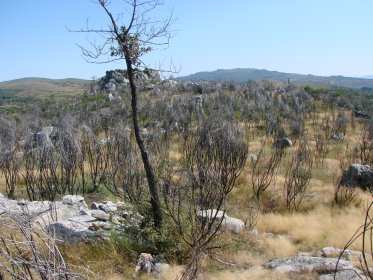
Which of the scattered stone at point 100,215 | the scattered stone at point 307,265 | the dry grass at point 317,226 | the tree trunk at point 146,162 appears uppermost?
the tree trunk at point 146,162

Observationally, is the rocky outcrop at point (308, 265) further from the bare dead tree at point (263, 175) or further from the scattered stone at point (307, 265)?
the bare dead tree at point (263, 175)

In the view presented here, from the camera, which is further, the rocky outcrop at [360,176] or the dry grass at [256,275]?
the rocky outcrop at [360,176]

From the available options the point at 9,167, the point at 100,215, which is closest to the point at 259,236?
the point at 100,215

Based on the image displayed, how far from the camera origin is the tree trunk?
278 inches

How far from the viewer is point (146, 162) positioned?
7305 millimetres

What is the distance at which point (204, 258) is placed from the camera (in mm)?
7254

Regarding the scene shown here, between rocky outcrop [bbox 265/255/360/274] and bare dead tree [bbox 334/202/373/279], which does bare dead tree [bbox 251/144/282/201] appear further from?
rocky outcrop [bbox 265/255/360/274]

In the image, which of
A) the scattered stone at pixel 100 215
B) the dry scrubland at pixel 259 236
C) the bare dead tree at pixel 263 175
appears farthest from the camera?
the bare dead tree at pixel 263 175

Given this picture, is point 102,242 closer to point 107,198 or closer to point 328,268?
point 328,268

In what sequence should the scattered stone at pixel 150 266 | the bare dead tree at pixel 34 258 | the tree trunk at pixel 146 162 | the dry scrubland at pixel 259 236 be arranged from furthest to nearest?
the tree trunk at pixel 146 162
the dry scrubland at pixel 259 236
the scattered stone at pixel 150 266
the bare dead tree at pixel 34 258

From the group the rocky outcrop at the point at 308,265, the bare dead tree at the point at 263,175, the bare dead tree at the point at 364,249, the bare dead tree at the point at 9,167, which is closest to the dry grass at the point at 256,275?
the rocky outcrop at the point at 308,265

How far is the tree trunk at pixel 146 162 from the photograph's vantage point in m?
7.07

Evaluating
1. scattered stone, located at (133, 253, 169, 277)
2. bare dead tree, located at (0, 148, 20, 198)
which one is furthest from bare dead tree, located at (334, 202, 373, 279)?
bare dead tree, located at (0, 148, 20, 198)

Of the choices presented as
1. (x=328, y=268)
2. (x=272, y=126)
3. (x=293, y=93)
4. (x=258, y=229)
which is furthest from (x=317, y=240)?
(x=293, y=93)
